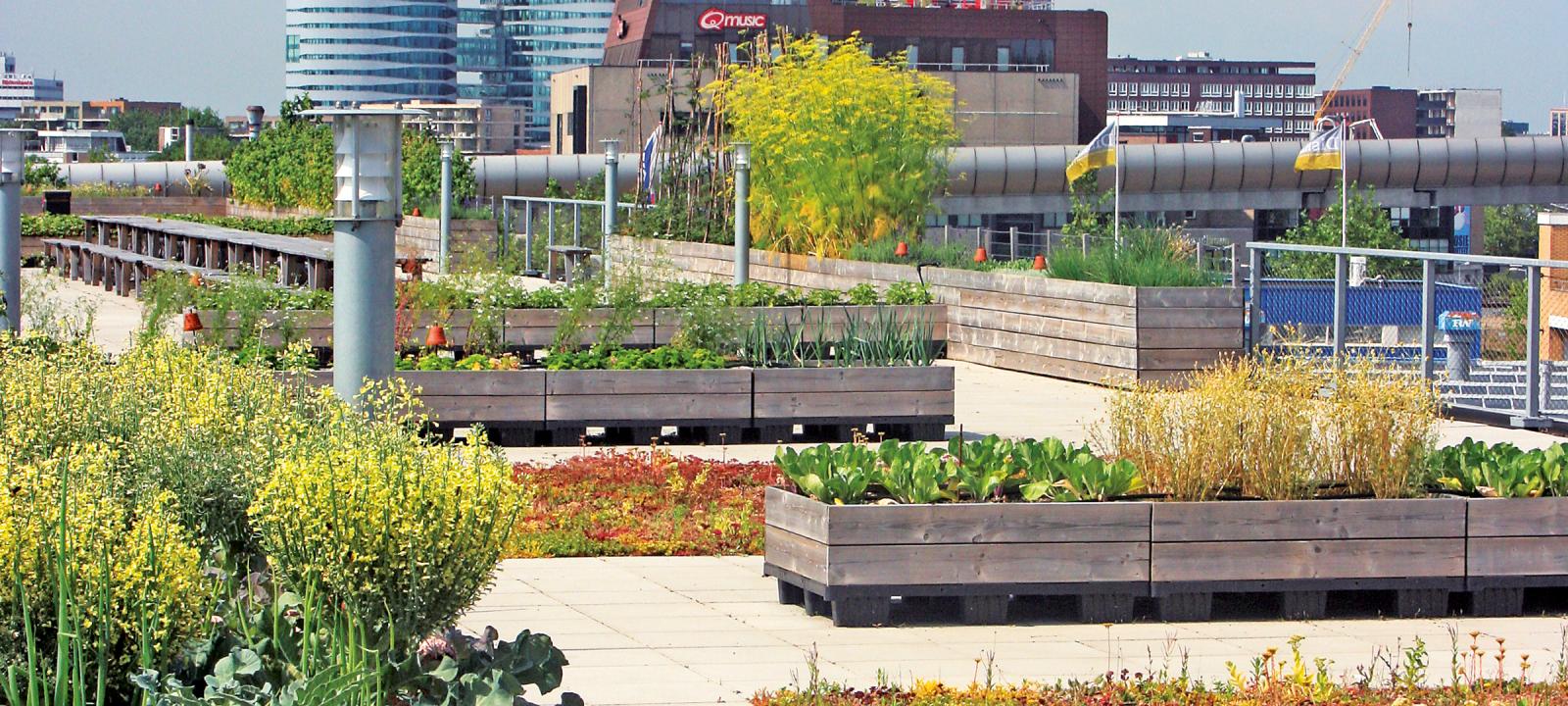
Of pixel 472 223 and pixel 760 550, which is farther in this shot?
pixel 472 223

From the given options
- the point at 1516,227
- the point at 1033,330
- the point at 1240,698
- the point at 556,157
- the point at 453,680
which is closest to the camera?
the point at 453,680

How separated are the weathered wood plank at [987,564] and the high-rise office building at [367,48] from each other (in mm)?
2479

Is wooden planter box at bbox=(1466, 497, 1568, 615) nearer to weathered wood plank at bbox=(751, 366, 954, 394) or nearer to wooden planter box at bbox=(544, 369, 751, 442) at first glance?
weathered wood plank at bbox=(751, 366, 954, 394)

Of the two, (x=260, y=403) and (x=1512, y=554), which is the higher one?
(x=260, y=403)

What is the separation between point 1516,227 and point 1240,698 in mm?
120897

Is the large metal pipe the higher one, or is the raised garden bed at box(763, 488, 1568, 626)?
the large metal pipe

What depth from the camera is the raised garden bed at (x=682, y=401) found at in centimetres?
1208

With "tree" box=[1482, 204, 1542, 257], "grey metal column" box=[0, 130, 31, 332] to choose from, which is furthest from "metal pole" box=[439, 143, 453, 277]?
"tree" box=[1482, 204, 1542, 257]

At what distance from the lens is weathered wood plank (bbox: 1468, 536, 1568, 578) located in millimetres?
7199

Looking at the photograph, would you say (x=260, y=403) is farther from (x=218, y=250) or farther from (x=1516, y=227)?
(x=1516, y=227)

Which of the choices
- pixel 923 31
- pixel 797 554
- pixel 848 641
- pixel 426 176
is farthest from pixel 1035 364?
pixel 923 31

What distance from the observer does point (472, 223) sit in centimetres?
2978

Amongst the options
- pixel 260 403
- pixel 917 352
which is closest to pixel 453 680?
pixel 260 403

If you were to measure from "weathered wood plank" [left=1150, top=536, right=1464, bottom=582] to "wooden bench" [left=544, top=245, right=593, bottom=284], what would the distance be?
16.0 metres
